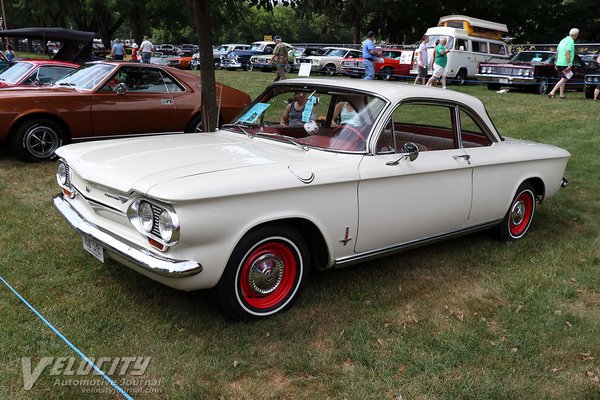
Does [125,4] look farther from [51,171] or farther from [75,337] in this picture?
[75,337]

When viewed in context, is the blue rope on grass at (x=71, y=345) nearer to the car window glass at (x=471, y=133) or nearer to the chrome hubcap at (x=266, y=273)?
the chrome hubcap at (x=266, y=273)

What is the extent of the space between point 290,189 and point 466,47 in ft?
65.9

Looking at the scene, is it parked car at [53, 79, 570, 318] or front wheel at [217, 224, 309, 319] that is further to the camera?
front wheel at [217, 224, 309, 319]

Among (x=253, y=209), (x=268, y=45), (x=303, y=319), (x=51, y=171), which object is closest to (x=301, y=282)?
(x=303, y=319)

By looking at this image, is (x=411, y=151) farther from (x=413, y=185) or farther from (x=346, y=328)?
(x=346, y=328)

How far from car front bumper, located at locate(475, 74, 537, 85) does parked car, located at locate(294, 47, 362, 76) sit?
8.06 m

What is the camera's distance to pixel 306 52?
100 feet

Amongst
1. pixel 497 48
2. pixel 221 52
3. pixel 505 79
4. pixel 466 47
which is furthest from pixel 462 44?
pixel 221 52

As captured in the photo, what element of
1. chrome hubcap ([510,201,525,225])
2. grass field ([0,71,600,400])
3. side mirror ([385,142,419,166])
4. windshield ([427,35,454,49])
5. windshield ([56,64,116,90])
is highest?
windshield ([427,35,454,49])

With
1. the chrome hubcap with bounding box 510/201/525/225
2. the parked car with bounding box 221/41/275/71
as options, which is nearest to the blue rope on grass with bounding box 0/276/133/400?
the chrome hubcap with bounding box 510/201/525/225

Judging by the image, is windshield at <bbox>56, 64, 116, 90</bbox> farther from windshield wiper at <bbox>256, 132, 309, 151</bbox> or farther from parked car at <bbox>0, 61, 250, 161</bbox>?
windshield wiper at <bbox>256, 132, 309, 151</bbox>

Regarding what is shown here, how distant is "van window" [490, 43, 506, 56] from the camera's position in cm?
2270

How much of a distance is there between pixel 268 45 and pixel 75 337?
3248 cm

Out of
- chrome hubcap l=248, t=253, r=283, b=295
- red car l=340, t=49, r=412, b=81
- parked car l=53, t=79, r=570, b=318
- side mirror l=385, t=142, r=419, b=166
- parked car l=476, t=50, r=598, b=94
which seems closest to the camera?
parked car l=53, t=79, r=570, b=318
